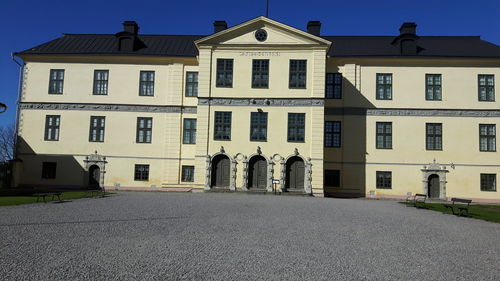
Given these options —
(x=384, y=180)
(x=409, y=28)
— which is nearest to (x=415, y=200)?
(x=384, y=180)

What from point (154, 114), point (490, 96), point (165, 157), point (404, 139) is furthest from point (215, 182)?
→ point (490, 96)

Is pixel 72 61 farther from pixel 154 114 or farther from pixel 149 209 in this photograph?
pixel 149 209

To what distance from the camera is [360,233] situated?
443 inches

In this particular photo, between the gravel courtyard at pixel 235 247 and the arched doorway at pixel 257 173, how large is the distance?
11930mm

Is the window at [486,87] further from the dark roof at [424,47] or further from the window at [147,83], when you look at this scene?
the window at [147,83]

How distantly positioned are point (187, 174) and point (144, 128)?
5.26 meters

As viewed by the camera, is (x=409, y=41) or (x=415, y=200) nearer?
(x=415, y=200)

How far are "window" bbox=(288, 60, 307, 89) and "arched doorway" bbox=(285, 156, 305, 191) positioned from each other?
5.33 m

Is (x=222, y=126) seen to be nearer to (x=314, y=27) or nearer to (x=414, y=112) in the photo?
(x=314, y=27)

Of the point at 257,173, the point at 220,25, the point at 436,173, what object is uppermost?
the point at 220,25

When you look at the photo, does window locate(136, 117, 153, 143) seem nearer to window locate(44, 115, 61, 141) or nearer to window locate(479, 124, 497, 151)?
window locate(44, 115, 61, 141)

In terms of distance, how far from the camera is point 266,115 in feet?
88.9

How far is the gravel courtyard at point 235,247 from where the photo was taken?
270 inches

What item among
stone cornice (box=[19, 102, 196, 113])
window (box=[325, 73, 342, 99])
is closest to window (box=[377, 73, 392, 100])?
window (box=[325, 73, 342, 99])
